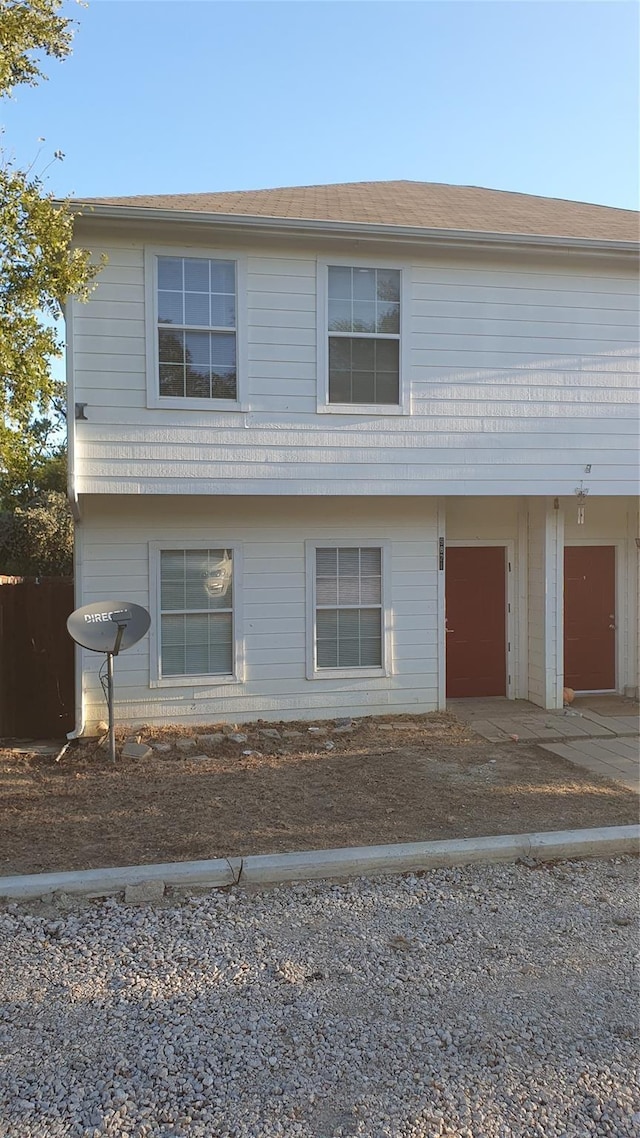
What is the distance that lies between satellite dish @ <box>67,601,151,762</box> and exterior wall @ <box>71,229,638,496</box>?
138 centimetres

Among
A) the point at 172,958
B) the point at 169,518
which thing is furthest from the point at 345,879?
the point at 169,518

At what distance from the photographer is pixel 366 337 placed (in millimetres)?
8359

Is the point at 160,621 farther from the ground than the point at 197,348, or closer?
closer

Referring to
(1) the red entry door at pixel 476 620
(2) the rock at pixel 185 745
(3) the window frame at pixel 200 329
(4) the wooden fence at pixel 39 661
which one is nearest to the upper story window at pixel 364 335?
(3) the window frame at pixel 200 329

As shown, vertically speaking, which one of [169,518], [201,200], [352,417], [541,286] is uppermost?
[201,200]

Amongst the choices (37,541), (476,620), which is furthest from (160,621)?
(37,541)

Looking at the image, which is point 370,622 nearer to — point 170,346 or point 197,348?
point 197,348

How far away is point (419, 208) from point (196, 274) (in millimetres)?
3145

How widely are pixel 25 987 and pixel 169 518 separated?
5672 mm

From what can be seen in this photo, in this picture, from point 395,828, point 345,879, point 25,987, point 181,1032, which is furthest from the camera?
point 395,828

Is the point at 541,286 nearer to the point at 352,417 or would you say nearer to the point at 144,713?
the point at 352,417

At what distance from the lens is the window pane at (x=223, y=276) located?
7992mm

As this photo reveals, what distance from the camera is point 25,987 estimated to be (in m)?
3.36

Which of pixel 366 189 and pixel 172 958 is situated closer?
pixel 172 958
